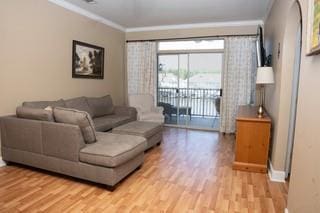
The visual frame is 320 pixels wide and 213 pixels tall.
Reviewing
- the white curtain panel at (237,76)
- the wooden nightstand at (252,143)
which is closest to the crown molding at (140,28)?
the white curtain panel at (237,76)

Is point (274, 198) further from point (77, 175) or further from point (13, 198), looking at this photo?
point (13, 198)

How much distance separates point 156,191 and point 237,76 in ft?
12.0

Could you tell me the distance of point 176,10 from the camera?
14.3ft

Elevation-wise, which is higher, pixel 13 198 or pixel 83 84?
pixel 83 84

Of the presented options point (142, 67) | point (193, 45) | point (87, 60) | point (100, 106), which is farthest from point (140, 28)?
point (100, 106)

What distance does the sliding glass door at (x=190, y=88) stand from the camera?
18.3 feet

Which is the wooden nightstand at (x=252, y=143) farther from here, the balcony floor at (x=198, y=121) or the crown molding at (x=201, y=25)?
the crown molding at (x=201, y=25)

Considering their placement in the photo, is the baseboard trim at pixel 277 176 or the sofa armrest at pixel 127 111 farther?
the sofa armrest at pixel 127 111

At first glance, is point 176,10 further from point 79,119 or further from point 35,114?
point 35,114

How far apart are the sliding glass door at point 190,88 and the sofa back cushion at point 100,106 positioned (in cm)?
160

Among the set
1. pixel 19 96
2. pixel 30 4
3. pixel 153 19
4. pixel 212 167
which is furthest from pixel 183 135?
pixel 30 4

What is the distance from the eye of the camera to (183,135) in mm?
5195

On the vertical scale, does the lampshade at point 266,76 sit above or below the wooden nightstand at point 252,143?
above

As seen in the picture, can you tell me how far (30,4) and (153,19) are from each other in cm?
248
